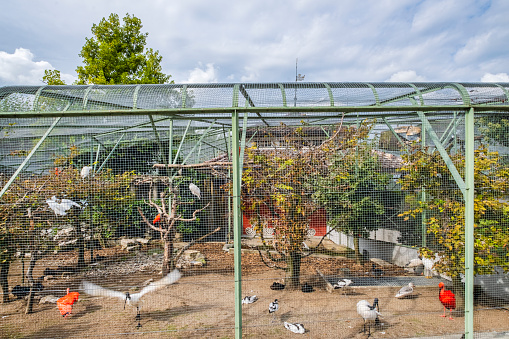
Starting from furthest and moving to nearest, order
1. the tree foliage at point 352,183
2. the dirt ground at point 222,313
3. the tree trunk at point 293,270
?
the tree trunk at point 293,270
the tree foliage at point 352,183
the dirt ground at point 222,313

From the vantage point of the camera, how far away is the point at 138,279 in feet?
16.2

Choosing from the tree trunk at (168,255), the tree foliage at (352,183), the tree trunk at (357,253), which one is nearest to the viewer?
the tree foliage at (352,183)

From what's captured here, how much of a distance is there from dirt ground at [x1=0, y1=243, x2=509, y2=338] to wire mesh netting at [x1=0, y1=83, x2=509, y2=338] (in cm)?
3

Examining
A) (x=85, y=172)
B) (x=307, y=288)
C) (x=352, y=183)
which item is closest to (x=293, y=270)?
(x=307, y=288)

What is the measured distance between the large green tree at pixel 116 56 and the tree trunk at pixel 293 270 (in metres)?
8.50

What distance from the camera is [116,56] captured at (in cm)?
997

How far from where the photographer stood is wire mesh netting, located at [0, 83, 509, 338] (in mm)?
3121

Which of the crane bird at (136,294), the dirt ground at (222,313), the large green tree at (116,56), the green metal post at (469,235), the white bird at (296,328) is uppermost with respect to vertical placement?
the large green tree at (116,56)

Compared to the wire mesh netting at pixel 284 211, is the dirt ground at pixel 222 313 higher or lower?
lower

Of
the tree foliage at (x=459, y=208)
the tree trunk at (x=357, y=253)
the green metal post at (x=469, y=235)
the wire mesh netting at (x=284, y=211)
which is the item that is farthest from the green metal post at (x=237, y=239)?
the tree trunk at (x=357, y=253)

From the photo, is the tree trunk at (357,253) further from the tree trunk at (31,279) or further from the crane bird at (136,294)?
the tree trunk at (31,279)

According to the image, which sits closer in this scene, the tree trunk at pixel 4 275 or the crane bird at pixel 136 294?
the crane bird at pixel 136 294

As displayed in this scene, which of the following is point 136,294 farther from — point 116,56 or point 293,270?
point 116,56

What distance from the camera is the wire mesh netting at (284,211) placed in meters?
3.12
